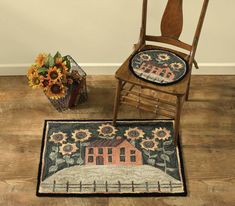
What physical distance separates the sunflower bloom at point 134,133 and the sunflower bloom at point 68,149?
1.07 ft

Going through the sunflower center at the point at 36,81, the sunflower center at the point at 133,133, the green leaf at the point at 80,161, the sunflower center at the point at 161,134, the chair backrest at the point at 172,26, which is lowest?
the green leaf at the point at 80,161

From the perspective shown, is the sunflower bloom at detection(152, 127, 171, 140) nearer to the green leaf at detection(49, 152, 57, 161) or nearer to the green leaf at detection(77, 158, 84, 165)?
the green leaf at detection(77, 158, 84, 165)

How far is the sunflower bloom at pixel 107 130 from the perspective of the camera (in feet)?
7.24

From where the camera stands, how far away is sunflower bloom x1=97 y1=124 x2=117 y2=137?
2207mm

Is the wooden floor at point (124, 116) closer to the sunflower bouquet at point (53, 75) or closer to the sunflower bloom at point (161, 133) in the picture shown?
the sunflower bloom at point (161, 133)

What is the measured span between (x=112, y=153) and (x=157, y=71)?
555mm

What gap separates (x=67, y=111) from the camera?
234cm

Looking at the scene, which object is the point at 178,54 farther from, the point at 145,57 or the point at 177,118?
the point at 177,118

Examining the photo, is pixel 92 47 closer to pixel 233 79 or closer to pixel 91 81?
pixel 91 81

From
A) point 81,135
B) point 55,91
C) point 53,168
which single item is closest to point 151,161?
point 81,135

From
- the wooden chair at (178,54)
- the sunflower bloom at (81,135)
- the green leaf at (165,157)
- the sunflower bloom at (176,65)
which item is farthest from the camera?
the sunflower bloom at (81,135)

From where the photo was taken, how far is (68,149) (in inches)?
84.0

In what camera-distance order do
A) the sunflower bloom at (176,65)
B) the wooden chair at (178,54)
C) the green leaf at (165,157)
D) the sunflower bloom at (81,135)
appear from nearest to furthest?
the wooden chair at (178,54), the sunflower bloom at (176,65), the green leaf at (165,157), the sunflower bloom at (81,135)

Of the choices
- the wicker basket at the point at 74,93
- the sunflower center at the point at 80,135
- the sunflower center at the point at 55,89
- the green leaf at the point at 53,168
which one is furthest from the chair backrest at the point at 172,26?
the green leaf at the point at 53,168
